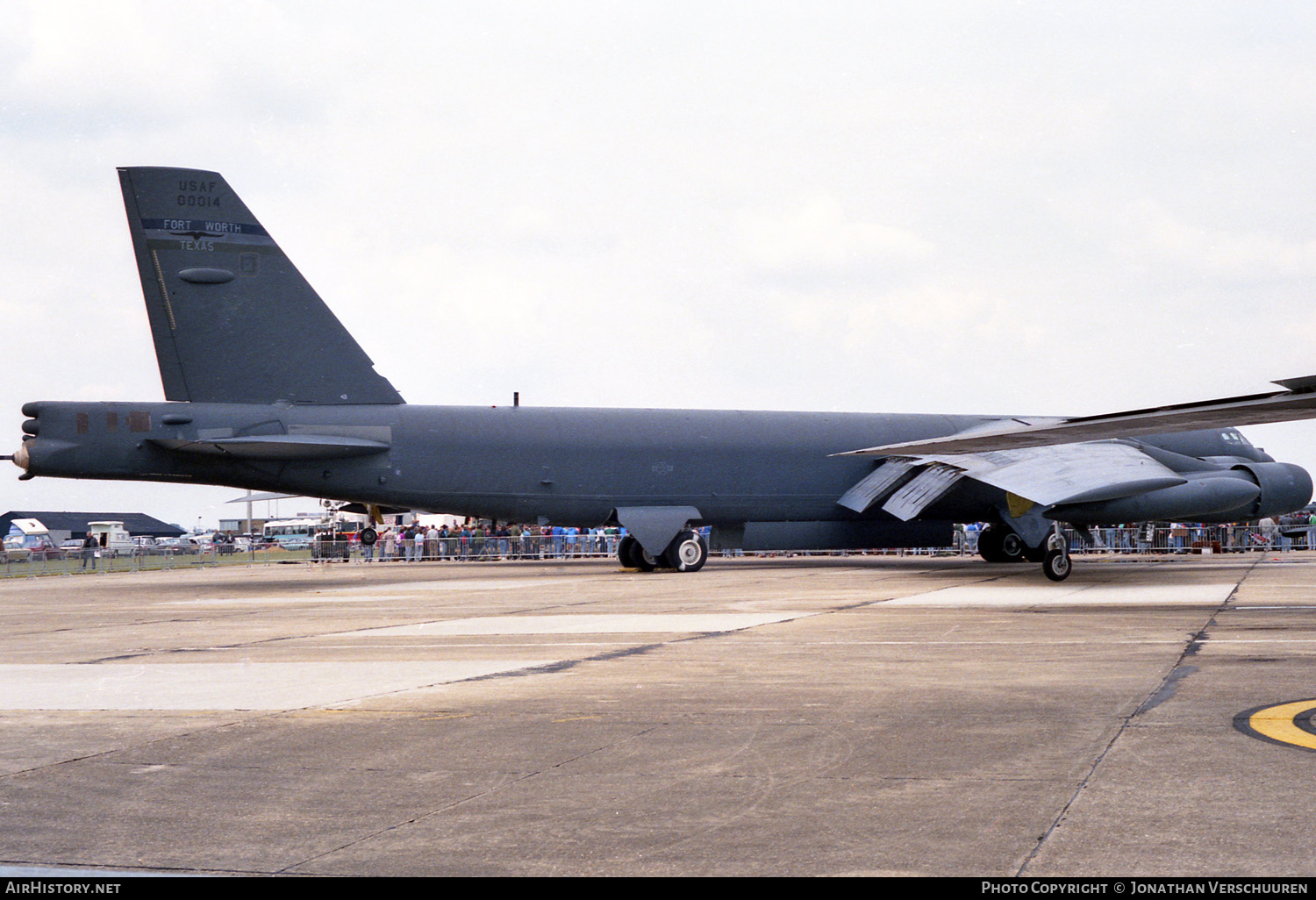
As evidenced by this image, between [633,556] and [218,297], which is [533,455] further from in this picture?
[218,297]

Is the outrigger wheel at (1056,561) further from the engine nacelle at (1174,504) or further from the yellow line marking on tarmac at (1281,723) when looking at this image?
the yellow line marking on tarmac at (1281,723)

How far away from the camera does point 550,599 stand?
18547 mm

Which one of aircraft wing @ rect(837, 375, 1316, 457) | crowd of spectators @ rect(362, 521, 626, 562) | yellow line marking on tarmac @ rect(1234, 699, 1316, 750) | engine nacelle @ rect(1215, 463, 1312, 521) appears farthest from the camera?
crowd of spectators @ rect(362, 521, 626, 562)

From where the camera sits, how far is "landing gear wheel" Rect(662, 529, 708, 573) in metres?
27.2

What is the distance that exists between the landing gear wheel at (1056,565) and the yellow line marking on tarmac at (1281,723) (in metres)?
14.4

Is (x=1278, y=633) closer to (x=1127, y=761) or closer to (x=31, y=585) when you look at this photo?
(x=1127, y=761)

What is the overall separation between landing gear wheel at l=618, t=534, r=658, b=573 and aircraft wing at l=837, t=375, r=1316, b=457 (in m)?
15.9

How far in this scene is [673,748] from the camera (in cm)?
606

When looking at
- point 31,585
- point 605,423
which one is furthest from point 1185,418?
point 31,585

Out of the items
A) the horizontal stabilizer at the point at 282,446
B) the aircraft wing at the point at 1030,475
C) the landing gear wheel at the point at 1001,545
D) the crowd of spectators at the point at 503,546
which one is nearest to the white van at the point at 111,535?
the crowd of spectators at the point at 503,546

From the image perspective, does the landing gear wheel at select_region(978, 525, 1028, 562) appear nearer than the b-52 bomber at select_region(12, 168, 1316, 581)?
No

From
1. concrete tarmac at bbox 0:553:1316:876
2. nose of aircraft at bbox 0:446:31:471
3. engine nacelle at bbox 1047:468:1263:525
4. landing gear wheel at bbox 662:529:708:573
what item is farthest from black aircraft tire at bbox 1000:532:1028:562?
nose of aircraft at bbox 0:446:31:471

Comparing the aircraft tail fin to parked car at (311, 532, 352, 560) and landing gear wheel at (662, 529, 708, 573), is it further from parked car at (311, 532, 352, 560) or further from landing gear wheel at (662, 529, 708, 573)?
parked car at (311, 532, 352, 560)

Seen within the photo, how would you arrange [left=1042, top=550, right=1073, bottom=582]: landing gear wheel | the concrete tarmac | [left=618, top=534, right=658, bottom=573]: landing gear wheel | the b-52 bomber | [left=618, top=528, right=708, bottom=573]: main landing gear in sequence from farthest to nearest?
[left=618, top=534, right=658, bottom=573]: landing gear wheel
[left=618, top=528, right=708, bottom=573]: main landing gear
the b-52 bomber
[left=1042, top=550, right=1073, bottom=582]: landing gear wheel
the concrete tarmac
